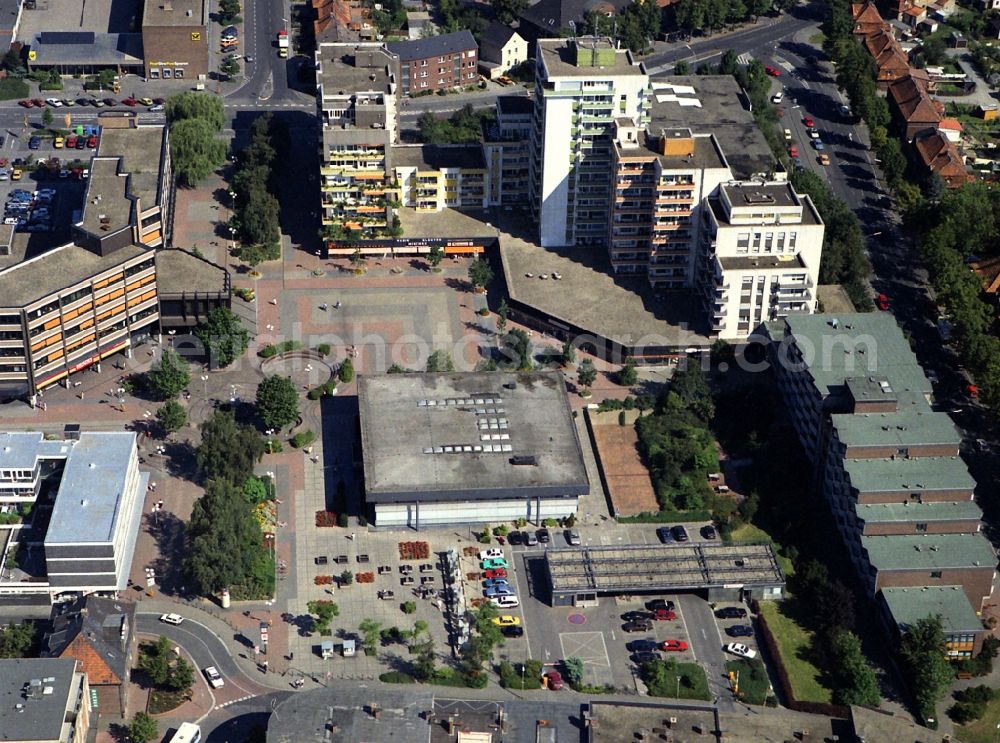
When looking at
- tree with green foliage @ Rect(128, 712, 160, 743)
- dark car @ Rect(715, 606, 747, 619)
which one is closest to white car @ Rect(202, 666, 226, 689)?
tree with green foliage @ Rect(128, 712, 160, 743)

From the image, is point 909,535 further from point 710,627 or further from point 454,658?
point 454,658

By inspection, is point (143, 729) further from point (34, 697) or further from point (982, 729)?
point (982, 729)

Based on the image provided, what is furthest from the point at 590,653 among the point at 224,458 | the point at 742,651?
the point at 224,458

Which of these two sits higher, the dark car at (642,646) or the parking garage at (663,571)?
the parking garage at (663,571)

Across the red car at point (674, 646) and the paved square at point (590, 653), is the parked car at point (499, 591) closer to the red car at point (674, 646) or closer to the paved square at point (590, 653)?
the paved square at point (590, 653)

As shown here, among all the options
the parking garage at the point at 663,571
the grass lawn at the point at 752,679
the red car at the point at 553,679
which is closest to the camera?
the grass lawn at the point at 752,679

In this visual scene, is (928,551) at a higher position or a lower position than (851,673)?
higher

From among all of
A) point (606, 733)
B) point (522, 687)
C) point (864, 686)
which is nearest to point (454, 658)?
point (522, 687)

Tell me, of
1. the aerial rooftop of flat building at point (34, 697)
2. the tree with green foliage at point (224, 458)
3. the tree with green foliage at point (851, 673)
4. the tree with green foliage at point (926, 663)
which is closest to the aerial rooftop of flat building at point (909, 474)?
the tree with green foliage at point (926, 663)
